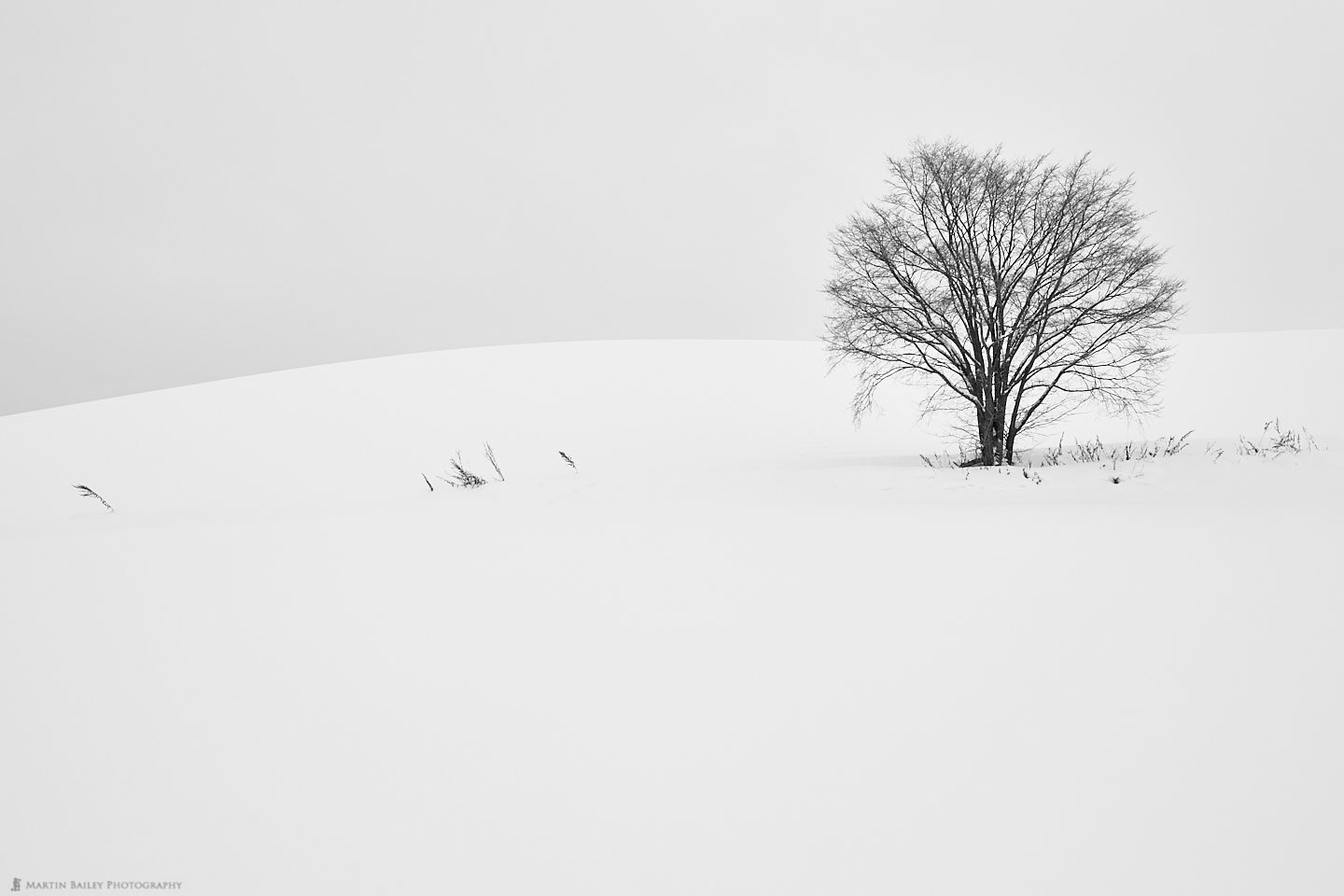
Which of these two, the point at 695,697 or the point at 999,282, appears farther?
the point at 999,282

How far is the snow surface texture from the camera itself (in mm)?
2098

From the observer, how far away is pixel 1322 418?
19047 mm

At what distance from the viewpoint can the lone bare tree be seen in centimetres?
1042

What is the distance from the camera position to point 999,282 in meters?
10.5

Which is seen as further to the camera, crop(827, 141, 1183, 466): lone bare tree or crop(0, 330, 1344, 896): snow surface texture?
crop(827, 141, 1183, 466): lone bare tree

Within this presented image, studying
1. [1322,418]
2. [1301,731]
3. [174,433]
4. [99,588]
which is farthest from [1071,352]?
[174,433]

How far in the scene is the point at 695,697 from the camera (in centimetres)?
301

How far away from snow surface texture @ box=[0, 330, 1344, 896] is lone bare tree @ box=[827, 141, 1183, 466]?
12.6ft

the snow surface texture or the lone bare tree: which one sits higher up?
the lone bare tree

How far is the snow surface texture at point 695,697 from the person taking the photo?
2098 millimetres

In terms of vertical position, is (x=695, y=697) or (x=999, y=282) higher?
(x=999, y=282)

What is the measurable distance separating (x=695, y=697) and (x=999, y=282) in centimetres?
984

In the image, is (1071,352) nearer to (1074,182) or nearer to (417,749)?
(1074,182)

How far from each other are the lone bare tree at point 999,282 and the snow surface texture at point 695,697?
3836 millimetres
